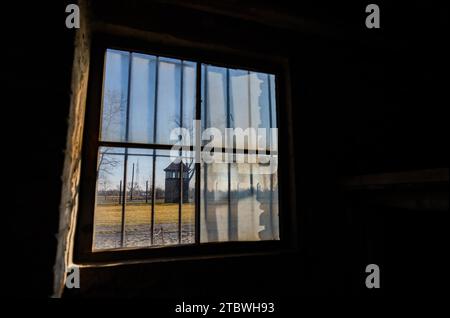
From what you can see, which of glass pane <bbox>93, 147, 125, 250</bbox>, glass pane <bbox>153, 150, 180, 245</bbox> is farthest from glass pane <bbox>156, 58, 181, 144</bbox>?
glass pane <bbox>93, 147, 125, 250</bbox>

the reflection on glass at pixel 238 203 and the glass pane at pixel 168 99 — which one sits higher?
the glass pane at pixel 168 99

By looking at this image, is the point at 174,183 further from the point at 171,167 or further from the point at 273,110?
the point at 273,110

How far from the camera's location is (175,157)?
185 centimetres

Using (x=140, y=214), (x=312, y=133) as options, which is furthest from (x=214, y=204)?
(x=312, y=133)

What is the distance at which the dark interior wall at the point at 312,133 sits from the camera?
119cm

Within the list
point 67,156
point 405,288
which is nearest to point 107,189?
point 67,156

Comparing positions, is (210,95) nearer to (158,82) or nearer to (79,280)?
(158,82)

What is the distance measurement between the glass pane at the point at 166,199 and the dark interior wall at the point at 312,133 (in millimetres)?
209

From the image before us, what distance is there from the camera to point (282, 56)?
6.91 feet

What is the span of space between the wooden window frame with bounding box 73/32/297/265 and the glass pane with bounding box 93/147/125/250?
0.04 m

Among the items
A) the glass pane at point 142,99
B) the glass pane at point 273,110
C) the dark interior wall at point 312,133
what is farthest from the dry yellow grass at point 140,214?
the glass pane at point 273,110

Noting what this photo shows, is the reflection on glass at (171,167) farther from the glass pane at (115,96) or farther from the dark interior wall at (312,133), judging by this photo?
the dark interior wall at (312,133)
